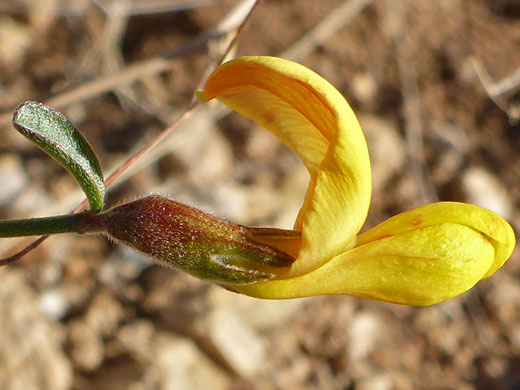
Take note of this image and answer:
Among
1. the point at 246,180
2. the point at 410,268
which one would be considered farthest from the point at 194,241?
the point at 246,180

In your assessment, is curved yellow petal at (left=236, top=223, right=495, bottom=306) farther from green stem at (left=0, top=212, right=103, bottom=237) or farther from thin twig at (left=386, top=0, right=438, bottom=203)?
thin twig at (left=386, top=0, right=438, bottom=203)

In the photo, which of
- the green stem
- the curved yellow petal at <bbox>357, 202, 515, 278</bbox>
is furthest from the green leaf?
the curved yellow petal at <bbox>357, 202, 515, 278</bbox>

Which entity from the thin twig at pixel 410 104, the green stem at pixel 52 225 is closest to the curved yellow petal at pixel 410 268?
the green stem at pixel 52 225

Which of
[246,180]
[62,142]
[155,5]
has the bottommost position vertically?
[246,180]

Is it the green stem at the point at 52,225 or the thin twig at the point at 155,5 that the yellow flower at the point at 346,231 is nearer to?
the green stem at the point at 52,225

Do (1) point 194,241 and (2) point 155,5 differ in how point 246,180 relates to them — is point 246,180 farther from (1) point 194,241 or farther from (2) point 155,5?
(1) point 194,241

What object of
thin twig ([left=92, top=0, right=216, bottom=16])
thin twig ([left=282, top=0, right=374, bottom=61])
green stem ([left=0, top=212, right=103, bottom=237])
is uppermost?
green stem ([left=0, top=212, right=103, bottom=237])

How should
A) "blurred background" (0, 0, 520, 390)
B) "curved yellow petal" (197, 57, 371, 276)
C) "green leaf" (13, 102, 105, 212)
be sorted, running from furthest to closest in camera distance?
"blurred background" (0, 0, 520, 390)
"green leaf" (13, 102, 105, 212)
"curved yellow petal" (197, 57, 371, 276)
